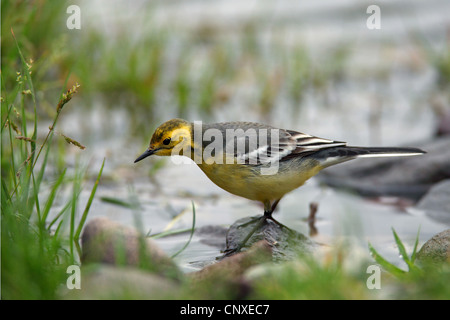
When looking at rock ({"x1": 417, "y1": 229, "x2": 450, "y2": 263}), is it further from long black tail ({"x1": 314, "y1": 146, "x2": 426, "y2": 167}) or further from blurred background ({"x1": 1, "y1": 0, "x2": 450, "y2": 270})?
long black tail ({"x1": 314, "y1": 146, "x2": 426, "y2": 167})

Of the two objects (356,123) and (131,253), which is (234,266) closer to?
Result: (131,253)

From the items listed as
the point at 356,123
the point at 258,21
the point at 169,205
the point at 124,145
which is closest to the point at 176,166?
the point at 124,145

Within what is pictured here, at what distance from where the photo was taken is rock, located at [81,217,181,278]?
436cm

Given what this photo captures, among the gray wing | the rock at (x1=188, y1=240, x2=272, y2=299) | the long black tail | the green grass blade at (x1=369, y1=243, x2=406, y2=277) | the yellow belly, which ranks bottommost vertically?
the green grass blade at (x1=369, y1=243, x2=406, y2=277)

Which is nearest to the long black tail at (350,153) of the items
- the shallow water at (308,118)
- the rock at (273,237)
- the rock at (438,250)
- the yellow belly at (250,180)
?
the yellow belly at (250,180)

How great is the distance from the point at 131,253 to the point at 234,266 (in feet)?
2.31

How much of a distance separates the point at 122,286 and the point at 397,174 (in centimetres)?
514

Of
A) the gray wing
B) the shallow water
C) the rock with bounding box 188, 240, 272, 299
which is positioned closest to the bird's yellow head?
the gray wing

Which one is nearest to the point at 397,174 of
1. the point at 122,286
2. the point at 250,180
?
the point at 250,180

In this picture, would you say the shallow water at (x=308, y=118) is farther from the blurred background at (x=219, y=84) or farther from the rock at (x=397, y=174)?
the rock at (x=397, y=174)

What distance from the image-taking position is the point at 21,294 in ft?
12.7

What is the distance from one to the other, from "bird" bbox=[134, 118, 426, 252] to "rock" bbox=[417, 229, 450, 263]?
130 centimetres

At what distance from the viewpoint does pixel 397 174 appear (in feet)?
27.1
